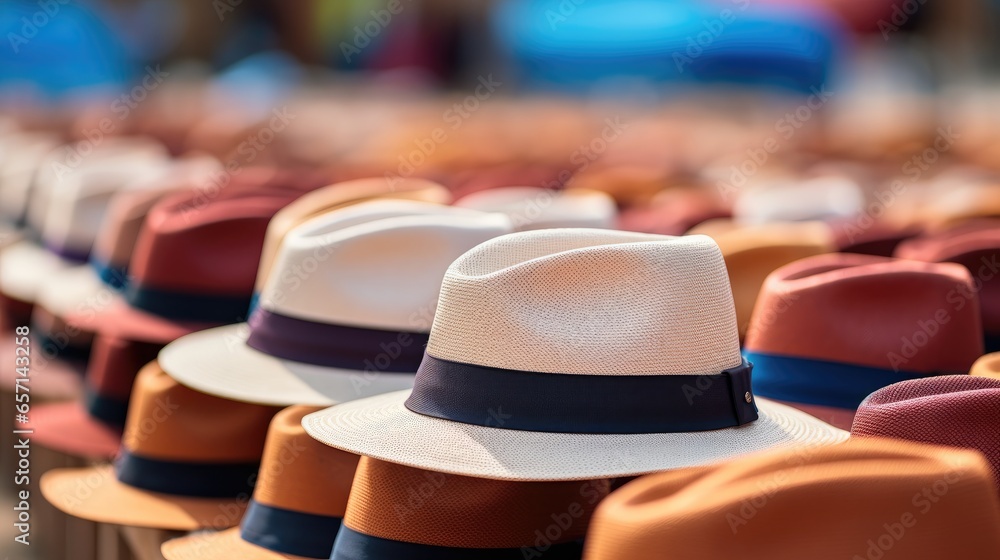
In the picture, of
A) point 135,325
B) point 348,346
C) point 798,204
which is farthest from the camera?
point 798,204

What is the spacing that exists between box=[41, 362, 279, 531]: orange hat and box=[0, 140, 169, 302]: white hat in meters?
2.00

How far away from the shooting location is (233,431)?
260cm

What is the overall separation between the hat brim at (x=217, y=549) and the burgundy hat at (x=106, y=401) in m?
1.00

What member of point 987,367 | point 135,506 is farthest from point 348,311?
point 987,367

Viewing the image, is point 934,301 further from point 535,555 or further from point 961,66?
point 961,66

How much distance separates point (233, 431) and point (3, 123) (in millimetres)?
8468

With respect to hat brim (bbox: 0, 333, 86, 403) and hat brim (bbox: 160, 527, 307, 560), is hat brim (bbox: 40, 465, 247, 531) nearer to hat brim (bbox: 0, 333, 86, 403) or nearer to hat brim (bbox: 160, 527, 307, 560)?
hat brim (bbox: 160, 527, 307, 560)

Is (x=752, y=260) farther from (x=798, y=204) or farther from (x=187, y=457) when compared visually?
(x=798, y=204)

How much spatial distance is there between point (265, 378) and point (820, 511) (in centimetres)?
137

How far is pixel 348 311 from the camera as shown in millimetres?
2367

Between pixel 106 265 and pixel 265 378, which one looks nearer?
pixel 265 378


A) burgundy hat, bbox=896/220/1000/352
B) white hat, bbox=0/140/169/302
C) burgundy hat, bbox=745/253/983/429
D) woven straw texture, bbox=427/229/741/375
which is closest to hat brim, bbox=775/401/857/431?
burgundy hat, bbox=745/253/983/429

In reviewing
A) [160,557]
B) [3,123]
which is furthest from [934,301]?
[3,123]

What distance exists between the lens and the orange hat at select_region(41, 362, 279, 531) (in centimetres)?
259
